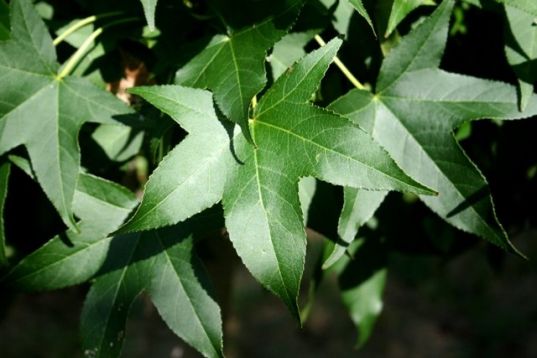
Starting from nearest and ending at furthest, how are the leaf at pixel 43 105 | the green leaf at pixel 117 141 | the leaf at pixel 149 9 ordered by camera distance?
the leaf at pixel 149 9 → the leaf at pixel 43 105 → the green leaf at pixel 117 141

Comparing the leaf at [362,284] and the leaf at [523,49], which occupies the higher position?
the leaf at [523,49]

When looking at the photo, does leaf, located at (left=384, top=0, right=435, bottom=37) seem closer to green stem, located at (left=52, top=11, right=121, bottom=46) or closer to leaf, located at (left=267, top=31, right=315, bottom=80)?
leaf, located at (left=267, top=31, right=315, bottom=80)

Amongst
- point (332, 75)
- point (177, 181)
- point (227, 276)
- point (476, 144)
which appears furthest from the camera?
point (227, 276)

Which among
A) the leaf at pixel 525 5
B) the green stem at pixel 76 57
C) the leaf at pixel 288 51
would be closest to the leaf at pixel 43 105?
the green stem at pixel 76 57

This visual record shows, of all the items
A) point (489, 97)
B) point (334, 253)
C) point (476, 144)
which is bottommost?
point (476, 144)

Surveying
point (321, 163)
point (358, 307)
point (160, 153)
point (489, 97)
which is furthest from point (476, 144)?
point (160, 153)

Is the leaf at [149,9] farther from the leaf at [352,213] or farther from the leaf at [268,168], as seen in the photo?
the leaf at [352,213]

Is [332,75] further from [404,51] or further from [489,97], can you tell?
[489,97]
